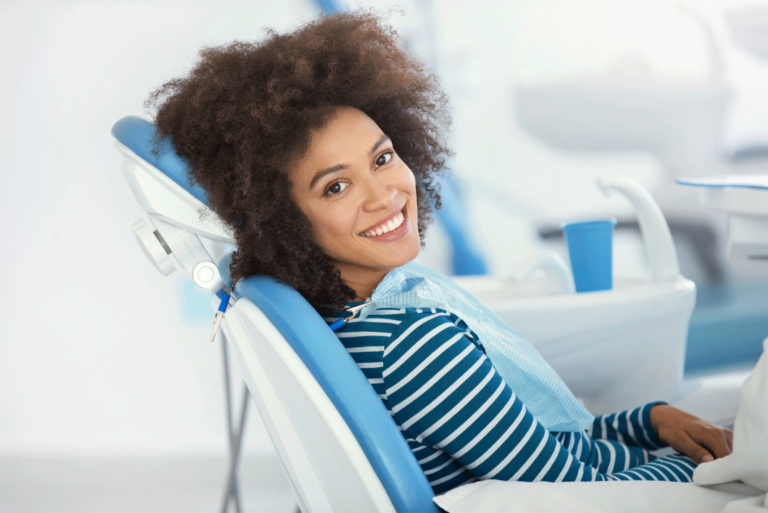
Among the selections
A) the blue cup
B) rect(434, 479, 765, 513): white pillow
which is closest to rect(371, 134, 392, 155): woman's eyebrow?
rect(434, 479, 765, 513): white pillow

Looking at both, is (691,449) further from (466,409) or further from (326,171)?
(326,171)

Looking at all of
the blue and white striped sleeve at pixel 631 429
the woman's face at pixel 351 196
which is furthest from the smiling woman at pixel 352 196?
the blue and white striped sleeve at pixel 631 429

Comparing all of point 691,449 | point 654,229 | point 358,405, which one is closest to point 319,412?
point 358,405

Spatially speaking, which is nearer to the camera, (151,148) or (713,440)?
(151,148)

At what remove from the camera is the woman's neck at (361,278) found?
32.9 inches

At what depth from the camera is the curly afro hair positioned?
746 mm

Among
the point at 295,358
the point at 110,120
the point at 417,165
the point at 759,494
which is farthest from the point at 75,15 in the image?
the point at 759,494

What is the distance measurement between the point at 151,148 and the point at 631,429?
85 cm

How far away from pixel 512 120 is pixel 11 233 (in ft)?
5.54

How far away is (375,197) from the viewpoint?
0.77 meters

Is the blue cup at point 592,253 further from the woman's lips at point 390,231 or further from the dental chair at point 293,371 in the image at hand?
the dental chair at point 293,371

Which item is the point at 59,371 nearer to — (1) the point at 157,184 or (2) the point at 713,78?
(1) the point at 157,184

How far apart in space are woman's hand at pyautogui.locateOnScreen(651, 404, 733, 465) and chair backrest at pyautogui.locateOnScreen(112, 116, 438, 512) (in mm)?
480

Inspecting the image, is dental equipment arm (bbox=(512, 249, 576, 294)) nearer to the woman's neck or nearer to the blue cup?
the blue cup
